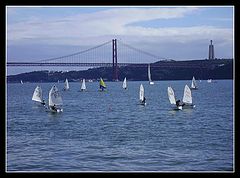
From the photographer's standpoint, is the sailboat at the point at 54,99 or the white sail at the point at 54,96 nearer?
the white sail at the point at 54,96

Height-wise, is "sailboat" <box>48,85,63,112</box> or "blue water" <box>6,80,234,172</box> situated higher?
"sailboat" <box>48,85,63,112</box>

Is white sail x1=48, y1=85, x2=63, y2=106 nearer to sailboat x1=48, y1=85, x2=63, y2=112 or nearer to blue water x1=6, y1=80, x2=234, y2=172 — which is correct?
sailboat x1=48, y1=85, x2=63, y2=112

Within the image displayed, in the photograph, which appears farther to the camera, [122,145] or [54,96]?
[54,96]

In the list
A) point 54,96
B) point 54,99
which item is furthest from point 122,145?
point 54,99

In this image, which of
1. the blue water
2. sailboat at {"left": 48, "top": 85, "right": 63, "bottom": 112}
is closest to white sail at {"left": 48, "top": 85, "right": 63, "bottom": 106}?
sailboat at {"left": 48, "top": 85, "right": 63, "bottom": 112}

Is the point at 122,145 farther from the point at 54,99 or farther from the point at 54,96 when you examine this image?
the point at 54,99

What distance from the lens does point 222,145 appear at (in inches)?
603

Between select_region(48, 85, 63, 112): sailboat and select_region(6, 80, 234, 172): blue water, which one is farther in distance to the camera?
select_region(48, 85, 63, 112): sailboat

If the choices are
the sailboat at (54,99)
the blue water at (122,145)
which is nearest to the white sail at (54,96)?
the sailboat at (54,99)

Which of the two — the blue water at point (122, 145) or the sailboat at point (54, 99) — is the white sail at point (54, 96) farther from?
the blue water at point (122, 145)

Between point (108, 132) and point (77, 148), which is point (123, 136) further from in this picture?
point (77, 148)

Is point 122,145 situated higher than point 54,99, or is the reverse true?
point 54,99
